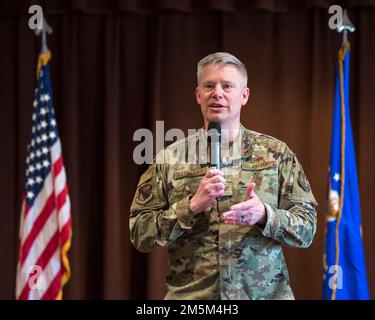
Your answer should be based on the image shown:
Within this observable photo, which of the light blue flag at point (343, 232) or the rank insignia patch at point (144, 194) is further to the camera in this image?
the light blue flag at point (343, 232)

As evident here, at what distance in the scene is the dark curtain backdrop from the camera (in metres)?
4.30

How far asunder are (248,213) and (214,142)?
315mm

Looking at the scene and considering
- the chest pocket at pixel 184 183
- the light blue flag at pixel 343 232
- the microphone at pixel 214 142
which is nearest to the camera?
the microphone at pixel 214 142

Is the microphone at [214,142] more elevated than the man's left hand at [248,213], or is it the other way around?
the microphone at [214,142]

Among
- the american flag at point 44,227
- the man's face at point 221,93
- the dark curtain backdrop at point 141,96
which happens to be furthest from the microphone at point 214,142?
the dark curtain backdrop at point 141,96

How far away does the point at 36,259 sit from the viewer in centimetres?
392

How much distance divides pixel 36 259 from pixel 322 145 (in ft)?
7.11

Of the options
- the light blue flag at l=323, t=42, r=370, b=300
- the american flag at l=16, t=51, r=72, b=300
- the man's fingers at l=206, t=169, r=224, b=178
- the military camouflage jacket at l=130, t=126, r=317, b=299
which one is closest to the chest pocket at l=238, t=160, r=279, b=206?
the military camouflage jacket at l=130, t=126, r=317, b=299

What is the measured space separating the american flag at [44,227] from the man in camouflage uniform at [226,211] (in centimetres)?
185

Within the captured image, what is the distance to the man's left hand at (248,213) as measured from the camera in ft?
6.24

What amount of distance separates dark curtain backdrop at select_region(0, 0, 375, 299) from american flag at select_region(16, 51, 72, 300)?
44 centimetres

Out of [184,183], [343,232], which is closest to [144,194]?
[184,183]

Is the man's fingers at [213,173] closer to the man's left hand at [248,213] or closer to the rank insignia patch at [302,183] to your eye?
the man's left hand at [248,213]

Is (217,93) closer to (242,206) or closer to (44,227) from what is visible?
(242,206)
